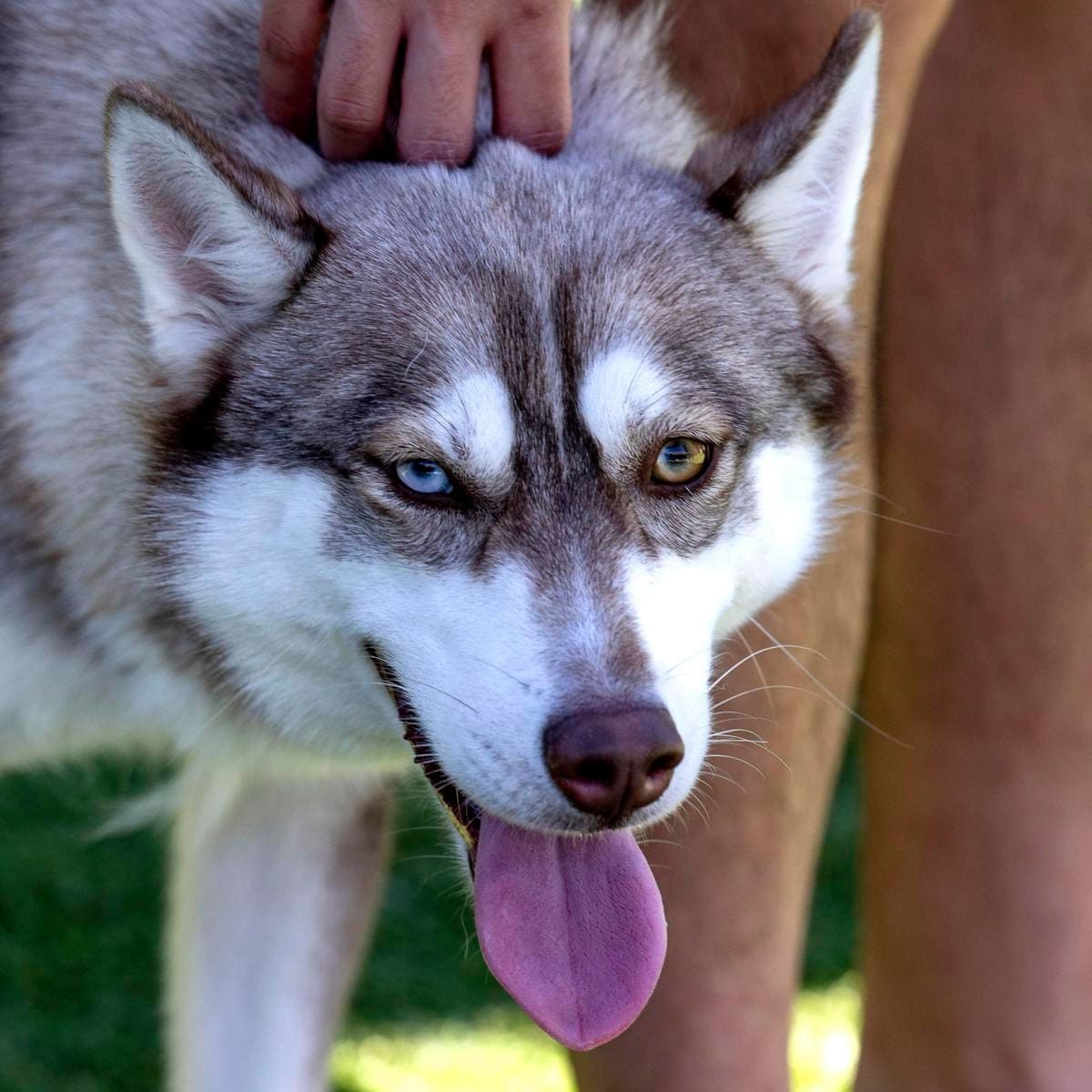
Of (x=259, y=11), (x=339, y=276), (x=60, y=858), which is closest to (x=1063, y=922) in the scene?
(x=339, y=276)

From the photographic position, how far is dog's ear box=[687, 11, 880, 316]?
90.7 inches

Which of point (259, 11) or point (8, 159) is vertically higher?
point (259, 11)

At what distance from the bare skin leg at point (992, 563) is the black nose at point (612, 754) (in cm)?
110

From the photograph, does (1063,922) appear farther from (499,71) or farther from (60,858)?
(60,858)

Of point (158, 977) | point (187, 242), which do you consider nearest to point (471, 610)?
point (187, 242)

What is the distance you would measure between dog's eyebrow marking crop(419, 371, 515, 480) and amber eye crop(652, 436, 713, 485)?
21 cm

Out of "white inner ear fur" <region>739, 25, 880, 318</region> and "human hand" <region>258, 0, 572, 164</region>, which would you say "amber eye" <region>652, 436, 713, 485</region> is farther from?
"human hand" <region>258, 0, 572, 164</region>

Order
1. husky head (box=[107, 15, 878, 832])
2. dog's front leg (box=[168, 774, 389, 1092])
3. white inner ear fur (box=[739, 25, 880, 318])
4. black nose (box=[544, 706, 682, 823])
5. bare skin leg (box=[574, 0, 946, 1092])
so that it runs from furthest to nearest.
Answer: dog's front leg (box=[168, 774, 389, 1092]) < bare skin leg (box=[574, 0, 946, 1092]) < white inner ear fur (box=[739, 25, 880, 318]) < husky head (box=[107, 15, 878, 832]) < black nose (box=[544, 706, 682, 823])

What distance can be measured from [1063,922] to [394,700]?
54.5 inches

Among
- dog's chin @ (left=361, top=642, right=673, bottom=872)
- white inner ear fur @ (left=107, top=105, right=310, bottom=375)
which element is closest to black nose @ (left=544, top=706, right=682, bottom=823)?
dog's chin @ (left=361, top=642, right=673, bottom=872)

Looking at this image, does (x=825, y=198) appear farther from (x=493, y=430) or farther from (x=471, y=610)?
(x=471, y=610)

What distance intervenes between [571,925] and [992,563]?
1.14 m

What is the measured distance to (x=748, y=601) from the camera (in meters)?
2.47

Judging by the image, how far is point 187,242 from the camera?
2.27m
